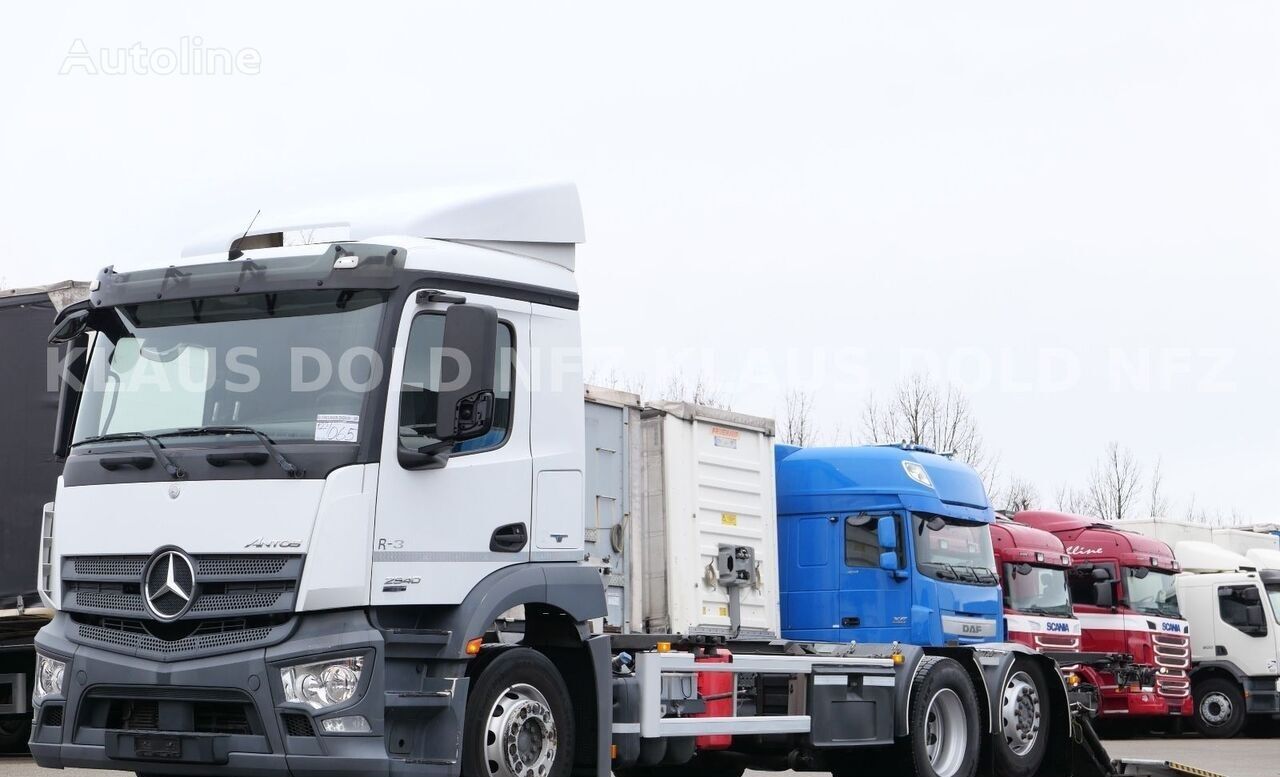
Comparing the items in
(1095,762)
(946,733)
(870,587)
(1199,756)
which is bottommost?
(1199,756)

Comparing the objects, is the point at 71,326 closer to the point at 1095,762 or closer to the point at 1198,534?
the point at 1095,762

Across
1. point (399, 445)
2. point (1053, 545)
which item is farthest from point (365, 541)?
point (1053, 545)

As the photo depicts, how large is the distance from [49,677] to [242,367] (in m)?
1.91

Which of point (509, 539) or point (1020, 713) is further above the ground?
point (509, 539)

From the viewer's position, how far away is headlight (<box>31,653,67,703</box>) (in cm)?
794

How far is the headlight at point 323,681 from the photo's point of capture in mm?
7402

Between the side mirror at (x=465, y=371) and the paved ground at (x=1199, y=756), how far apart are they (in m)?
6.07

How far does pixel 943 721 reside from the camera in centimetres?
1258

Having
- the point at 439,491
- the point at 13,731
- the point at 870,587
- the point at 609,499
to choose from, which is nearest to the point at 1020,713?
the point at 870,587

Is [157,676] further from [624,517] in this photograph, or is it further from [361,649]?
[624,517]

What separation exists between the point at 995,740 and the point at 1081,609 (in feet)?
A: 29.0

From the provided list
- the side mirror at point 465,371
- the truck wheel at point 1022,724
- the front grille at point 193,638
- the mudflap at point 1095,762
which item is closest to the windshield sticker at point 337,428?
the side mirror at point 465,371

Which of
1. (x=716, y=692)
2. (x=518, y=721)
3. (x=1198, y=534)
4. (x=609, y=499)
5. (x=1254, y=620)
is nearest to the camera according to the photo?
(x=518, y=721)

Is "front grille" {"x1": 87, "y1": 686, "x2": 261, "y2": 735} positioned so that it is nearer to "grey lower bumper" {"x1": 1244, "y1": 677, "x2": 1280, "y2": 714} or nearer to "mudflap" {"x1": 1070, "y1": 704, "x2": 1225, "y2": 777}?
"mudflap" {"x1": 1070, "y1": 704, "x2": 1225, "y2": 777}
